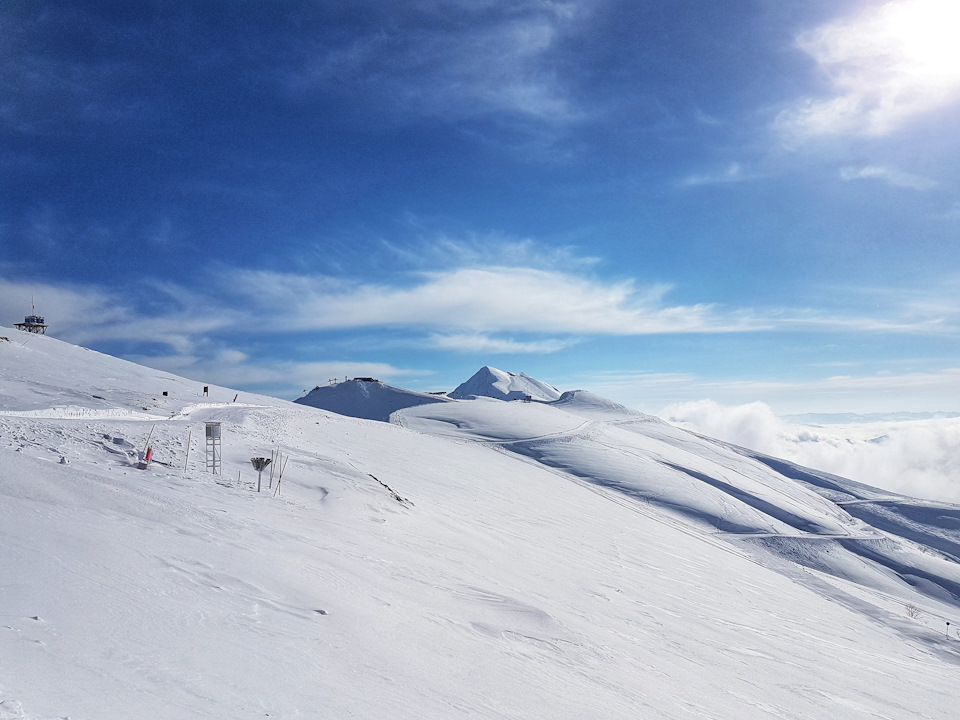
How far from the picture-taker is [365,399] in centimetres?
6134

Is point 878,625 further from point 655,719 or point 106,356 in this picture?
point 106,356

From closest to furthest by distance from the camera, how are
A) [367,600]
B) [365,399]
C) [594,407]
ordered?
[367,600] → [365,399] → [594,407]

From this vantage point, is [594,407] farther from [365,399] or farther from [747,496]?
[747,496]

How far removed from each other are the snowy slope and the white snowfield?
33.1 metres

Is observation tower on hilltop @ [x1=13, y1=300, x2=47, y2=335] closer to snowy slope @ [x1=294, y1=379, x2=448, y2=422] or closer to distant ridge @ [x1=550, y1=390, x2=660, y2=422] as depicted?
snowy slope @ [x1=294, y1=379, x2=448, y2=422]

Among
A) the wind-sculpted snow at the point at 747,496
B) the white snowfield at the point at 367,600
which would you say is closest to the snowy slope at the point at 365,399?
the wind-sculpted snow at the point at 747,496

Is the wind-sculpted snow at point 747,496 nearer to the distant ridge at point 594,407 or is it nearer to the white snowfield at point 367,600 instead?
the white snowfield at point 367,600

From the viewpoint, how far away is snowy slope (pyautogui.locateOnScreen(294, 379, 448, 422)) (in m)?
58.1

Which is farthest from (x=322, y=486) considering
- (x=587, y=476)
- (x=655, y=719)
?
(x=587, y=476)

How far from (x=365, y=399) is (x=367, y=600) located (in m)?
55.5

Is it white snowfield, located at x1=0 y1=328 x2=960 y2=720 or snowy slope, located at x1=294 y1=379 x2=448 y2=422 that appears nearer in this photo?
white snowfield, located at x1=0 y1=328 x2=960 y2=720

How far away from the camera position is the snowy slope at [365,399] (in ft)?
190

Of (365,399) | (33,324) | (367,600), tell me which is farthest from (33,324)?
(367,600)

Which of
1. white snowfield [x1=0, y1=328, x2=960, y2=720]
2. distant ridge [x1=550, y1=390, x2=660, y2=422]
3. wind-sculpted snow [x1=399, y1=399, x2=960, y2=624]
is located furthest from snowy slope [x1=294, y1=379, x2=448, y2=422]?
white snowfield [x1=0, y1=328, x2=960, y2=720]
